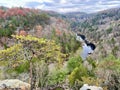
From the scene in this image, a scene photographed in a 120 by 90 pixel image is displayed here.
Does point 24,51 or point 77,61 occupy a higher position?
point 24,51

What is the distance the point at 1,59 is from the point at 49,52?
383cm

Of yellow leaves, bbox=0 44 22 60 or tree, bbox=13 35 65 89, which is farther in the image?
yellow leaves, bbox=0 44 22 60

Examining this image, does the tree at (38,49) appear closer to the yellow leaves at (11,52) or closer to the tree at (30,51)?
the tree at (30,51)

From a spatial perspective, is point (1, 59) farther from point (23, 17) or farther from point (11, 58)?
point (23, 17)

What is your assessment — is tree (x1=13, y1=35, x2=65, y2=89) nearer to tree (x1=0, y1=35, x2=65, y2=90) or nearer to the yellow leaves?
tree (x1=0, y1=35, x2=65, y2=90)

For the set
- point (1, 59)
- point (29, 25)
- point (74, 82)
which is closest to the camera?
point (1, 59)

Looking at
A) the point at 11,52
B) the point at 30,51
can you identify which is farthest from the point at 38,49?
the point at 11,52

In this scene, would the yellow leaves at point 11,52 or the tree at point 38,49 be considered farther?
the yellow leaves at point 11,52

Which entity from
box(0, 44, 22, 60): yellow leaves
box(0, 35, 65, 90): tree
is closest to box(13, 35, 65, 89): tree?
box(0, 35, 65, 90): tree

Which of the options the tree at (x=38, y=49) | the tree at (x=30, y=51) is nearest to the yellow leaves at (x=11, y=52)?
the tree at (x=30, y=51)

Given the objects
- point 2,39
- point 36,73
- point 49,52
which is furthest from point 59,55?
point 2,39

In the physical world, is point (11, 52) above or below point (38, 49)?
below

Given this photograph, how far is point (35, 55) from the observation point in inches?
958

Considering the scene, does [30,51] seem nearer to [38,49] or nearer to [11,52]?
[38,49]
